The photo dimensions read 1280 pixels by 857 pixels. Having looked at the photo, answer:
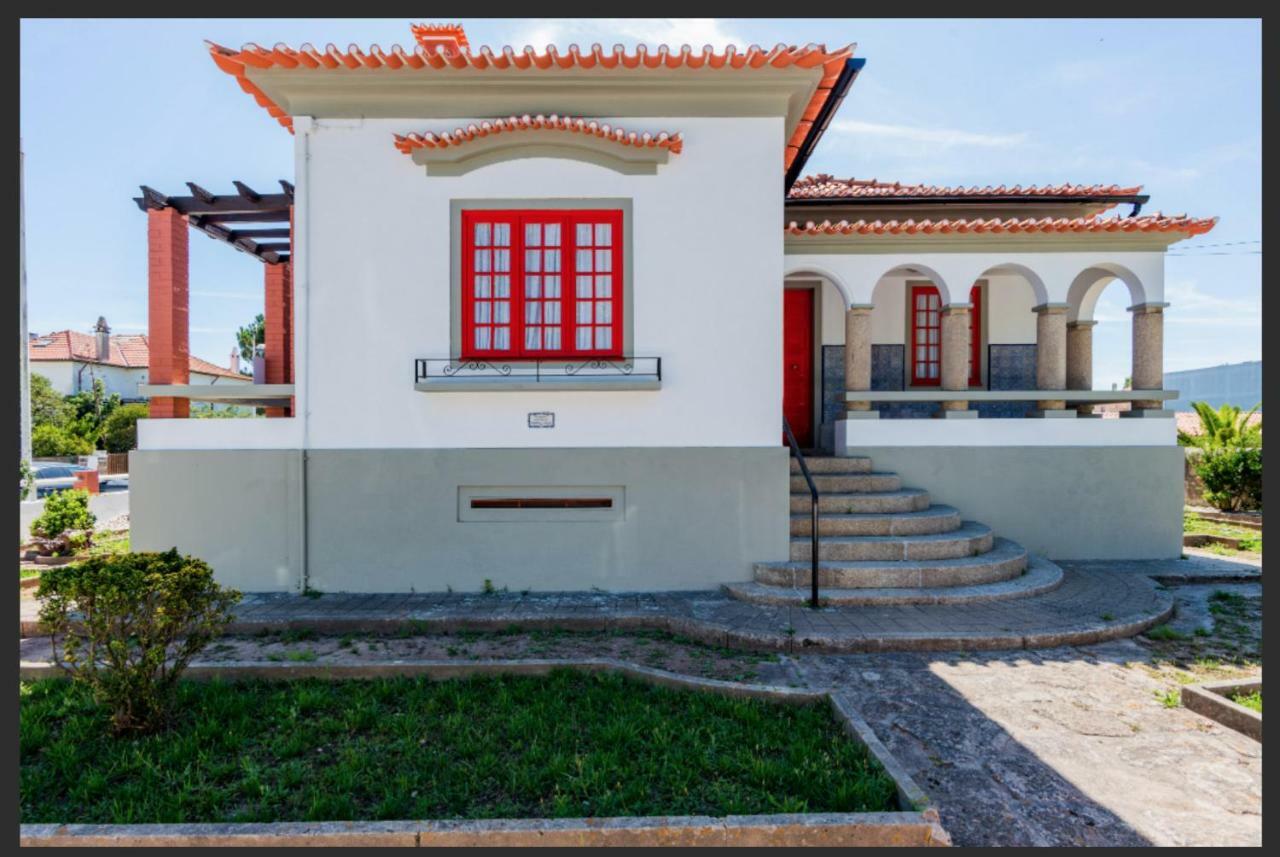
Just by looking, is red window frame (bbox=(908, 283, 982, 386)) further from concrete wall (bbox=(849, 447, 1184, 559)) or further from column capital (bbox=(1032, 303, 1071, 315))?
concrete wall (bbox=(849, 447, 1184, 559))

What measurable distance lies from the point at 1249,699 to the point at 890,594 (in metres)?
2.58

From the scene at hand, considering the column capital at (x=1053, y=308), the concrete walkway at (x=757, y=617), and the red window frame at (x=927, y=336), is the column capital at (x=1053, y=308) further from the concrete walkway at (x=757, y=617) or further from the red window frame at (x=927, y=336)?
the concrete walkway at (x=757, y=617)

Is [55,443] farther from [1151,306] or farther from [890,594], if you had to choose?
[1151,306]

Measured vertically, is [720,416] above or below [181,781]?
above

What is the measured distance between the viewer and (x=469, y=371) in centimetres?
666

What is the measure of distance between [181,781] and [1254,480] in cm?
1567

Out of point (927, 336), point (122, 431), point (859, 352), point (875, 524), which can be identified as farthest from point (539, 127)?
point (122, 431)

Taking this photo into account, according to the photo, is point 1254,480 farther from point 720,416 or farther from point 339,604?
point 339,604

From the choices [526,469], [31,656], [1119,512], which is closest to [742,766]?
[526,469]

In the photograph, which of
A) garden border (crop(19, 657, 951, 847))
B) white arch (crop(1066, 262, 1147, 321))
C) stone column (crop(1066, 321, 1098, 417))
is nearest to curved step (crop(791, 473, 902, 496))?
stone column (crop(1066, 321, 1098, 417))

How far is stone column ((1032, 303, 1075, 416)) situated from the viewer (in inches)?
323

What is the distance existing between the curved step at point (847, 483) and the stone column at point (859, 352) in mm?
877

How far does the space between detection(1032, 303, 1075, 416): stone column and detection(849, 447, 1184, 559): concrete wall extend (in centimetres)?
63

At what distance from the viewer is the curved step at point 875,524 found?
695 cm
